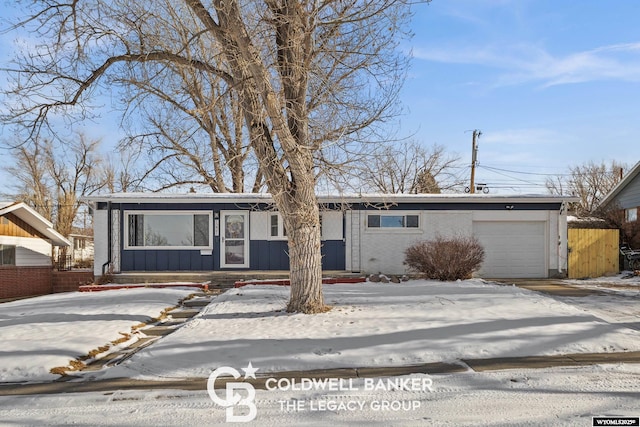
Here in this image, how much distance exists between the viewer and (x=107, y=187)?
43.2 metres

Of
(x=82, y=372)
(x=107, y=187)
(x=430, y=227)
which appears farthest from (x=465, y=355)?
(x=107, y=187)

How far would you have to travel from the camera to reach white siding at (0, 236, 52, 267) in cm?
2109

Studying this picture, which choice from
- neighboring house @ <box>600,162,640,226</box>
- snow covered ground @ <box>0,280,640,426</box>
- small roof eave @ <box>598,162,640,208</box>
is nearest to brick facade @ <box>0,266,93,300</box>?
snow covered ground @ <box>0,280,640,426</box>

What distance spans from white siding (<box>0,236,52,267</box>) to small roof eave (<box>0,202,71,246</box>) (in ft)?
1.58

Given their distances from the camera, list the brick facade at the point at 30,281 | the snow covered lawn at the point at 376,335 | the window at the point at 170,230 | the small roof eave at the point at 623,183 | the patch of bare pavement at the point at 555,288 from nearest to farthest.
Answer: the snow covered lawn at the point at 376,335 → the patch of bare pavement at the point at 555,288 → the window at the point at 170,230 → the brick facade at the point at 30,281 → the small roof eave at the point at 623,183

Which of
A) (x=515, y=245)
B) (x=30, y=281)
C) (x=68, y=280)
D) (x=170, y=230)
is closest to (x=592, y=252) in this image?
(x=515, y=245)

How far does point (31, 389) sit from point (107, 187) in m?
41.1

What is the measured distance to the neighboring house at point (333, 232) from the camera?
671 inches

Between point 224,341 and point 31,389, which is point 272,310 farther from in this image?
point 31,389

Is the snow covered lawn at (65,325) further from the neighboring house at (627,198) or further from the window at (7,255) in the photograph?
the neighboring house at (627,198)

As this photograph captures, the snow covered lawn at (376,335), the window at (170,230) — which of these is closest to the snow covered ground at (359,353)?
the snow covered lawn at (376,335)

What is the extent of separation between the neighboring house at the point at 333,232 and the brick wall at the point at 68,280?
2.83 meters

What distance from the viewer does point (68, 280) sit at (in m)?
19.9

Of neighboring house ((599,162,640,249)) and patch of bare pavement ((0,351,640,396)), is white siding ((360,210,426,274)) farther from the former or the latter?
patch of bare pavement ((0,351,640,396))
